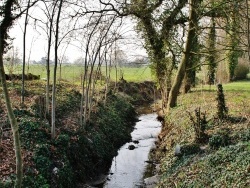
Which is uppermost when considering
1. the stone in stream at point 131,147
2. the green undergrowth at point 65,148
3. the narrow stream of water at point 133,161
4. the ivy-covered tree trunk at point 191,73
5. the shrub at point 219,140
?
the ivy-covered tree trunk at point 191,73

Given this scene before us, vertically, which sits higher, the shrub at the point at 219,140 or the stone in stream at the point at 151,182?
the shrub at the point at 219,140

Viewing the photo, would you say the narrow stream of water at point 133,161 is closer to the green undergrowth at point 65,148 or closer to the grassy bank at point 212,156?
the green undergrowth at point 65,148

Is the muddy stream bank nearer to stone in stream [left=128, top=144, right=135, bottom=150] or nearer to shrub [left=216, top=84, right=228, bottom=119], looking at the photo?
stone in stream [left=128, top=144, right=135, bottom=150]

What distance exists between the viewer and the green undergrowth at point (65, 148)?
9.80 m

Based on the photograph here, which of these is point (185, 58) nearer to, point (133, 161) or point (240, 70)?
point (133, 161)

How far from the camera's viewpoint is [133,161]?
15.6 metres

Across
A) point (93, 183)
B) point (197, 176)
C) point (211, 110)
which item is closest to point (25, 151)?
point (93, 183)

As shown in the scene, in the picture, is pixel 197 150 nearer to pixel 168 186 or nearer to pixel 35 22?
pixel 168 186

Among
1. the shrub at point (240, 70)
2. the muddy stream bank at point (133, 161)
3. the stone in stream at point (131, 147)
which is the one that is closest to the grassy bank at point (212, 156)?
the muddy stream bank at point (133, 161)

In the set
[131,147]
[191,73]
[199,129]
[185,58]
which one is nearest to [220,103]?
[199,129]

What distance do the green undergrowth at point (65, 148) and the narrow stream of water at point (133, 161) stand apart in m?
0.45

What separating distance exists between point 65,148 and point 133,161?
4634 mm

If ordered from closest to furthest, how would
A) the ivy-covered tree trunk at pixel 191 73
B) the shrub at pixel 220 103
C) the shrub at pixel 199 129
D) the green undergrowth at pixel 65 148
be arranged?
the green undergrowth at pixel 65 148 → the shrub at pixel 199 129 → the shrub at pixel 220 103 → the ivy-covered tree trunk at pixel 191 73

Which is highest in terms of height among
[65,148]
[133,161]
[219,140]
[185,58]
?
[185,58]
